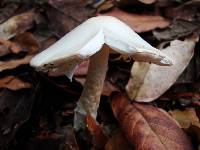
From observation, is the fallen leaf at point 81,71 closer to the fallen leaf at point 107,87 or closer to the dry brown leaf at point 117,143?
the fallen leaf at point 107,87

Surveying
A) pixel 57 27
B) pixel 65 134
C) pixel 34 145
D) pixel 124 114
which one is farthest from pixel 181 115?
pixel 57 27

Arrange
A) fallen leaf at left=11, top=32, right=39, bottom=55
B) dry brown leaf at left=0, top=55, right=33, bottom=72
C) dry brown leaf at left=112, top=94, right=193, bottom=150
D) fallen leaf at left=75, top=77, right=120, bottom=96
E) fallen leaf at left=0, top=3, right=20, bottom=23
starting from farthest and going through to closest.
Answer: fallen leaf at left=0, top=3, right=20, bottom=23 < fallen leaf at left=11, top=32, right=39, bottom=55 < dry brown leaf at left=0, top=55, right=33, bottom=72 < fallen leaf at left=75, top=77, right=120, bottom=96 < dry brown leaf at left=112, top=94, right=193, bottom=150

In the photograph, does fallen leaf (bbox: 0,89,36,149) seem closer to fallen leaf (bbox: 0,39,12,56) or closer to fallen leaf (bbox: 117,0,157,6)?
fallen leaf (bbox: 0,39,12,56)

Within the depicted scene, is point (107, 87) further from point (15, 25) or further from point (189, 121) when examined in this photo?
point (15, 25)

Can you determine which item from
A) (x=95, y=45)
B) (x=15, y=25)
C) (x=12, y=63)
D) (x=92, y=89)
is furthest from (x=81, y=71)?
(x=15, y=25)

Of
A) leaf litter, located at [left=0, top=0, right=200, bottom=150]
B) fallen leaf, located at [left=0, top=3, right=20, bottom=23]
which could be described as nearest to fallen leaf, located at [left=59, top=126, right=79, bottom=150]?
leaf litter, located at [left=0, top=0, right=200, bottom=150]

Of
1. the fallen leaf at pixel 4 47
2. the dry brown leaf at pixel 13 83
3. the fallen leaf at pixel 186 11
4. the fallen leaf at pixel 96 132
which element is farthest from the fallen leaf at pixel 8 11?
the fallen leaf at pixel 96 132
